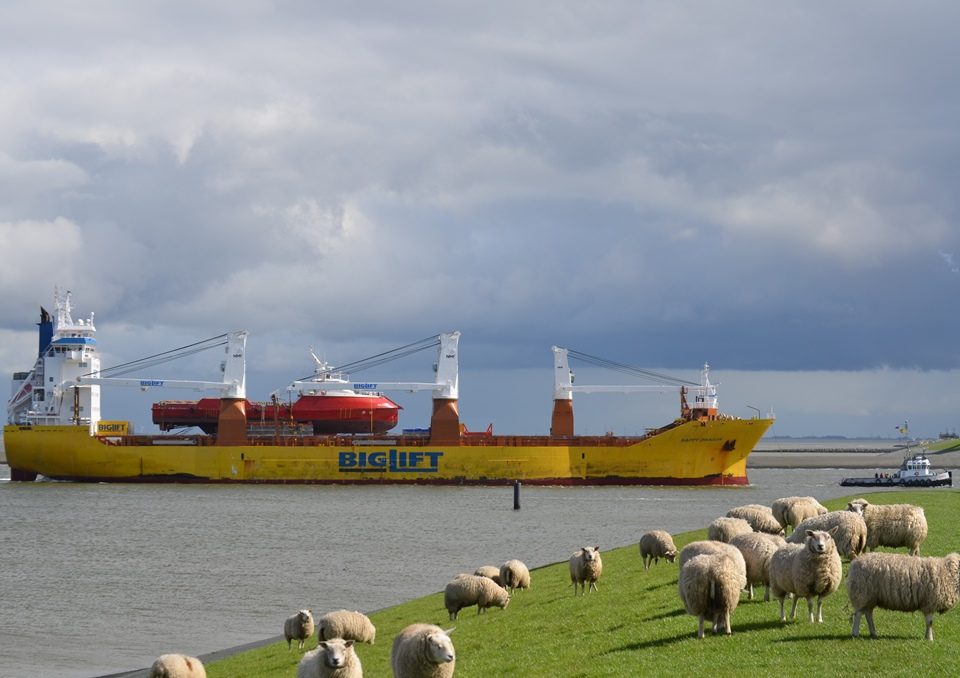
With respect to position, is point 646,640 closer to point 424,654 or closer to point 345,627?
point 424,654

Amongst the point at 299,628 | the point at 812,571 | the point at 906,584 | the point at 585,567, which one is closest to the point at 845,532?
the point at 812,571

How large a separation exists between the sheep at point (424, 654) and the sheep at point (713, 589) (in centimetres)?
261

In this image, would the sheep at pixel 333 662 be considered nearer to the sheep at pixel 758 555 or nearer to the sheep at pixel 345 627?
the sheep at pixel 345 627

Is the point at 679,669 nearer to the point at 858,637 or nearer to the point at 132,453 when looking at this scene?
the point at 858,637

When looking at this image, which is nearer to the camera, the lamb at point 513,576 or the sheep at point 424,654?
the sheep at point 424,654

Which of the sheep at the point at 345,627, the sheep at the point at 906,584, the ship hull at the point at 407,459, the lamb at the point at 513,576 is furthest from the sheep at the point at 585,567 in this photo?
the ship hull at the point at 407,459

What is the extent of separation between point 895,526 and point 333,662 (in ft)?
27.7

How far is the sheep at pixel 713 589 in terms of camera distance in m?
11.6

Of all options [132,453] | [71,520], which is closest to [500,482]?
[132,453]

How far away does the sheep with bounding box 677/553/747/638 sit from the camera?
38.0ft

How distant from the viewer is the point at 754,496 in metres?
51.1

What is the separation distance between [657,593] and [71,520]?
102ft

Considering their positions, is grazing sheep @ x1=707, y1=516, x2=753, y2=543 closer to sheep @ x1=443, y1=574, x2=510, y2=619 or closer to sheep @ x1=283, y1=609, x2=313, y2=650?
sheep @ x1=443, y1=574, x2=510, y2=619

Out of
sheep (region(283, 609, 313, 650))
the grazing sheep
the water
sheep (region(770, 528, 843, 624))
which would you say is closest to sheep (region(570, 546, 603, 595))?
the grazing sheep
